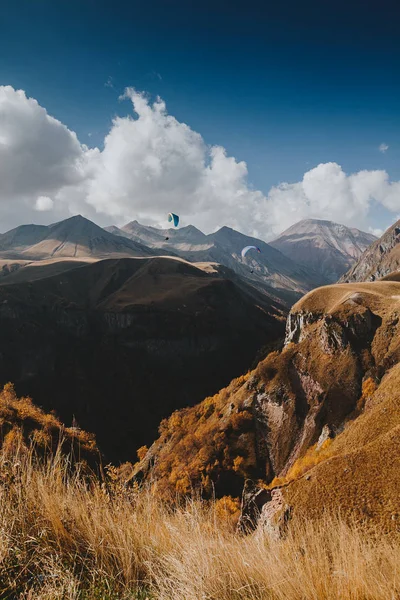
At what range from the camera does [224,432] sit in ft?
279

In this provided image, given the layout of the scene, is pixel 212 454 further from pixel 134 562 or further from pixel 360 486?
pixel 134 562

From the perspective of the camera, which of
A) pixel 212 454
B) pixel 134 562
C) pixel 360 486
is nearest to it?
pixel 134 562

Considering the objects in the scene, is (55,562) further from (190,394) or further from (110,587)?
(190,394)

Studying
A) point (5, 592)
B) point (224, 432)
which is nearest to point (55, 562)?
point (5, 592)

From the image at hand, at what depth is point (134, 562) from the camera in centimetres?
377

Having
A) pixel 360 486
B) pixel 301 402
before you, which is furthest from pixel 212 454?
pixel 360 486

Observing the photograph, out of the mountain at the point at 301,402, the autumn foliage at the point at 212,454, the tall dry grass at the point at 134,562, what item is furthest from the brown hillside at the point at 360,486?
the autumn foliage at the point at 212,454

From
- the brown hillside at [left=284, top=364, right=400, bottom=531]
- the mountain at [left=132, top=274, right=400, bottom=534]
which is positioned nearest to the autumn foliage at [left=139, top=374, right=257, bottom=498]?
the mountain at [left=132, top=274, right=400, bottom=534]

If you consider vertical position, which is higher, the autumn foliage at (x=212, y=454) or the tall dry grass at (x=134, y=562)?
the tall dry grass at (x=134, y=562)

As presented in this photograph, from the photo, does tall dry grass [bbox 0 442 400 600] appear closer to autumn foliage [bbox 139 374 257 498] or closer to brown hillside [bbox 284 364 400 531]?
brown hillside [bbox 284 364 400 531]

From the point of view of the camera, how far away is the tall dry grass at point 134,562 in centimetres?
318

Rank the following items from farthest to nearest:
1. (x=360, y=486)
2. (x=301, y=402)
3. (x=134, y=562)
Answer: (x=301, y=402) < (x=360, y=486) < (x=134, y=562)

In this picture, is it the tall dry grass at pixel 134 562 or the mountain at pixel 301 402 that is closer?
the tall dry grass at pixel 134 562

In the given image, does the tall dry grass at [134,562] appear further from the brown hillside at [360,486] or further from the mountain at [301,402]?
the mountain at [301,402]
